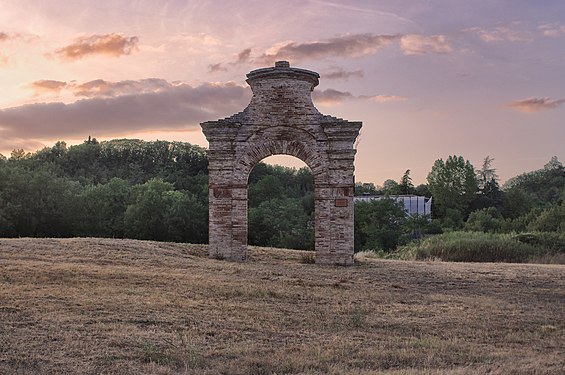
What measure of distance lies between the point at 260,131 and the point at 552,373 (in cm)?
1105

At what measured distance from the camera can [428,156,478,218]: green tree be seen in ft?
173

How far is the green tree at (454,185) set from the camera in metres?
52.9

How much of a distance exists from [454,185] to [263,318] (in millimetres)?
47564

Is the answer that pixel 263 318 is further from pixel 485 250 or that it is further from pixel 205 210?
pixel 205 210

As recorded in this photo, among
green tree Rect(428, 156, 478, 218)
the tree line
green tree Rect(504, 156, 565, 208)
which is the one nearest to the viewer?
the tree line

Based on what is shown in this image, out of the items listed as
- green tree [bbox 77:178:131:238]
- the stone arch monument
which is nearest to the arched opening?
green tree [bbox 77:178:131:238]

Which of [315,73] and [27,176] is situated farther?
[27,176]

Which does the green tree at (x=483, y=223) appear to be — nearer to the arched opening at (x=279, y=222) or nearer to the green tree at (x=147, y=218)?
the arched opening at (x=279, y=222)

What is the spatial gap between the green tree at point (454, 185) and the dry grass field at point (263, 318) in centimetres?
3851

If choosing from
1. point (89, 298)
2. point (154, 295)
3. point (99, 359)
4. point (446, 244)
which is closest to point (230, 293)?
point (154, 295)

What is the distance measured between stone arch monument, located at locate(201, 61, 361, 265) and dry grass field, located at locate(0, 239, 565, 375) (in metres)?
1.40

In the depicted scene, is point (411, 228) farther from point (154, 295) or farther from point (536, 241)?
point (154, 295)

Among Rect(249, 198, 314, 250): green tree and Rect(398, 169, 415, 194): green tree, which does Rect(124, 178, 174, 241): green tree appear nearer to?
Rect(249, 198, 314, 250): green tree

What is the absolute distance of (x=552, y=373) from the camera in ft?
21.0
